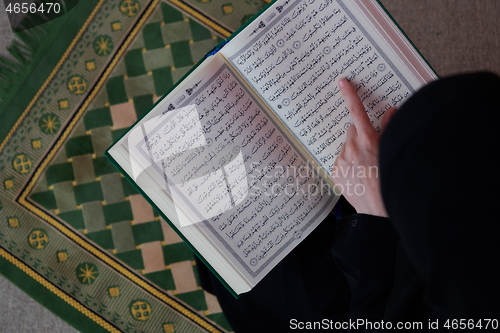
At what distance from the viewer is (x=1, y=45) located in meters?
0.98

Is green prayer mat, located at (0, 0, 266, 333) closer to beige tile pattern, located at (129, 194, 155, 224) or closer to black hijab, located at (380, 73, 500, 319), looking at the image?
beige tile pattern, located at (129, 194, 155, 224)

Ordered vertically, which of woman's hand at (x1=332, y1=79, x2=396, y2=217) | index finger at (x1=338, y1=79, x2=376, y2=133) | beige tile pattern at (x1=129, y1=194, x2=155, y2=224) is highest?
beige tile pattern at (x1=129, y1=194, x2=155, y2=224)

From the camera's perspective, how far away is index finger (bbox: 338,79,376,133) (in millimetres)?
559

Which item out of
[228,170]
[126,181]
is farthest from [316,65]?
[126,181]

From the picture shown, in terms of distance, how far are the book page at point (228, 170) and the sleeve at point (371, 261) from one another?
3.4 inches

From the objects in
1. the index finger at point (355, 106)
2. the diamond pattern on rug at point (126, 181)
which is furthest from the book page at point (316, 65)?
the diamond pattern on rug at point (126, 181)

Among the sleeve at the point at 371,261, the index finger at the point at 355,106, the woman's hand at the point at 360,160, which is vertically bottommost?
the sleeve at the point at 371,261

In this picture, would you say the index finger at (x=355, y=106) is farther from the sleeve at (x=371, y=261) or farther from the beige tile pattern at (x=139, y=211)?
the beige tile pattern at (x=139, y=211)

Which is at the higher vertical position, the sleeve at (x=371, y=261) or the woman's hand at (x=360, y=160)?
the woman's hand at (x=360, y=160)

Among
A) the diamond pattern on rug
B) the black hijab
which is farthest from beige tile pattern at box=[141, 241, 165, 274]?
the black hijab

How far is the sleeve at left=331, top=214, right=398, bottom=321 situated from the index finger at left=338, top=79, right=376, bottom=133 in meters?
0.14

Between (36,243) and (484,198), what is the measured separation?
3.38ft

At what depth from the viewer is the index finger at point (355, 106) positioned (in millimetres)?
559

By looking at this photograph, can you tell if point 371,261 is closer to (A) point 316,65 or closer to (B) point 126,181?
(A) point 316,65
